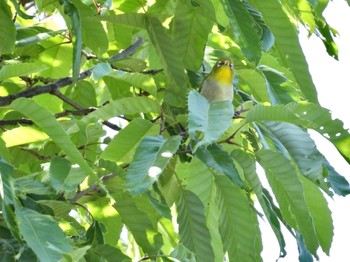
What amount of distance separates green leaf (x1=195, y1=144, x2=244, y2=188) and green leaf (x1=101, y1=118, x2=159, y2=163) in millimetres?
256

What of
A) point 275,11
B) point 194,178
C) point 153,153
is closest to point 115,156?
point 194,178

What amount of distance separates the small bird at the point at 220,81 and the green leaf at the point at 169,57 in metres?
0.12

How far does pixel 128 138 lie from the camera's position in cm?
224

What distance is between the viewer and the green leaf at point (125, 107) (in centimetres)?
228

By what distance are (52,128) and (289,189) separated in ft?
1.67

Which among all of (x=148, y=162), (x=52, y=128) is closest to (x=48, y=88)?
(x=52, y=128)

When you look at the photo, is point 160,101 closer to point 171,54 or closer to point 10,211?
point 171,54

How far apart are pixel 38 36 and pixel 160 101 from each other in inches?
13.8

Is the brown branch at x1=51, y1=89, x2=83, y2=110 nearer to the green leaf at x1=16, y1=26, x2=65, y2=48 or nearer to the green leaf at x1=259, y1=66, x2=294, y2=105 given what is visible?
the green leaf at x1=16, y1=26, x2=65, y2=48

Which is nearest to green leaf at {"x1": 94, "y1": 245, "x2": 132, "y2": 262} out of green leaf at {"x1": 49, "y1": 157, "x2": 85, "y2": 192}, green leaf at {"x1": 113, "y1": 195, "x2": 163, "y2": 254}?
green leaf at {"x1": 113, "y1": 195, "x2": 163, "y2": 254}

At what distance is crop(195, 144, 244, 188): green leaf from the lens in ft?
6.50

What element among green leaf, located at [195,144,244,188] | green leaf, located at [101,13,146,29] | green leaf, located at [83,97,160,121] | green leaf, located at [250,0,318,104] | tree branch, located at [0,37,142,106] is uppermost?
green leaf, located at [250,0,318,104]

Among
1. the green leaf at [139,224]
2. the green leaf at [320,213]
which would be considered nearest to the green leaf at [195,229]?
the green leaf at [139,224]

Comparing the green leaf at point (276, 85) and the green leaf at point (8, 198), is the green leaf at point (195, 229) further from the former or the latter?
the green leaf at point (8, 198)
